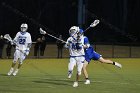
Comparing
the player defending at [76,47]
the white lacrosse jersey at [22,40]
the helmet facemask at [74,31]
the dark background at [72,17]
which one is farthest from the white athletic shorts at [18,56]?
the dark background at [72,17]

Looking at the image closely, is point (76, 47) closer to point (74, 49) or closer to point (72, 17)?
point (74, 49)

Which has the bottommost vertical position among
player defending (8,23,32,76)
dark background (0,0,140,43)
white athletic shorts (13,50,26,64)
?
white athletic shorts (13,50,26,64)

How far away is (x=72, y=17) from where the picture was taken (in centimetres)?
6334

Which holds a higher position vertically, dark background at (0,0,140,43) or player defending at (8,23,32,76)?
dark background at (0,0,140,43)

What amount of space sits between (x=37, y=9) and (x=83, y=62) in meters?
44.1

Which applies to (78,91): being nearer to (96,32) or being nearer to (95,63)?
(95,63)

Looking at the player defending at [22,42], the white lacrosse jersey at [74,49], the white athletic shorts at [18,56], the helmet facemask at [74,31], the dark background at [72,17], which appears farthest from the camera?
the dark background at [72,17]

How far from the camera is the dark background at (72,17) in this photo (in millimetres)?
59906

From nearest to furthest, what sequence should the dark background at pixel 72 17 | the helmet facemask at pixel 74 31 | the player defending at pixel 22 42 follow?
the helmet facemask at pixel 74 31 < the player defending at pixel 22 42 < the dark background at pixel 72 17

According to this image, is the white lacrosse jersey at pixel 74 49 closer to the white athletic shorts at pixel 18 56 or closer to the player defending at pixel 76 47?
the player defending at pixel 76 47

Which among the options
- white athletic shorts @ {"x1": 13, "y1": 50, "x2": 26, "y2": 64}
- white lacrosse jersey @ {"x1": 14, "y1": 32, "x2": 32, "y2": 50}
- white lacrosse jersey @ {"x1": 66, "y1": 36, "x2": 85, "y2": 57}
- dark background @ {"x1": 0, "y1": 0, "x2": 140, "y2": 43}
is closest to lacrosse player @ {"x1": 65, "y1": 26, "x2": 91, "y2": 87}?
white lacrosse jersey @ {"x1": 66, "y1": 36, "x2": 85, "y2": 57}

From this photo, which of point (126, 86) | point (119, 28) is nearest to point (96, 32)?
point (119, 28)

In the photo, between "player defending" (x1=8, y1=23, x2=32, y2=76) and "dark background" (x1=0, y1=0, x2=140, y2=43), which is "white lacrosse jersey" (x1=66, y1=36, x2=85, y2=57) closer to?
"player defending" (x1=8, y1=23, x2=32, y2=76)

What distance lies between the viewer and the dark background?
59.9 metres
